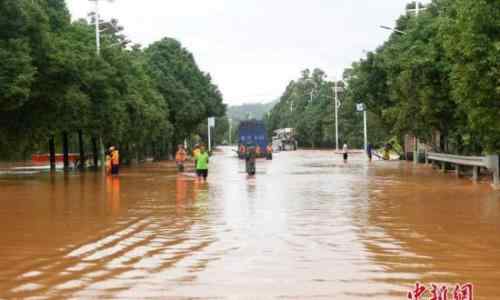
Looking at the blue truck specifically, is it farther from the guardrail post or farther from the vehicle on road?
the guardrail post

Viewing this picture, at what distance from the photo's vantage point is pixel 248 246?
11.3m

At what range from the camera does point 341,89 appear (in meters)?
115

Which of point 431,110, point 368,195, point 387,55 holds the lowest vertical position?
point 368,195

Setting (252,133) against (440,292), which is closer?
(440,292)

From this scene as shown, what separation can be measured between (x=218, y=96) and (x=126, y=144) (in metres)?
31.2

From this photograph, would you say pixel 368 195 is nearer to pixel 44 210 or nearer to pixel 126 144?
pixel 44 210

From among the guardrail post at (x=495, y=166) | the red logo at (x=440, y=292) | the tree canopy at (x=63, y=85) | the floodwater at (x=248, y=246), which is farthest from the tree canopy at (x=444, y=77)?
the tree canopy at (x=63, y=85)

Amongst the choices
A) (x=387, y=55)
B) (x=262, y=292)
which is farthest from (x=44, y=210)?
(x=387, y=55)

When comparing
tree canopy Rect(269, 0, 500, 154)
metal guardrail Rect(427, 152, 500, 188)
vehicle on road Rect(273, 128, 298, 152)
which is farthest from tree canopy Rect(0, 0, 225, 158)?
vehicle on road Rect(273, 128, 298, 152)

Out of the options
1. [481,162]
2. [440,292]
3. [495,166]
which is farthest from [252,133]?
[440,292]

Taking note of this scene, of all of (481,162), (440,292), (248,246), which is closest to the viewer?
(440,292)

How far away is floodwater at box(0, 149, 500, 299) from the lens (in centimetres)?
823

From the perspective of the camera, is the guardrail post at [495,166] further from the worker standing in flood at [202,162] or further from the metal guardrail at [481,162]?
the worker standing in flood at [202,162]

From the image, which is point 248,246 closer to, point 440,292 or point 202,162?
point 440,292
